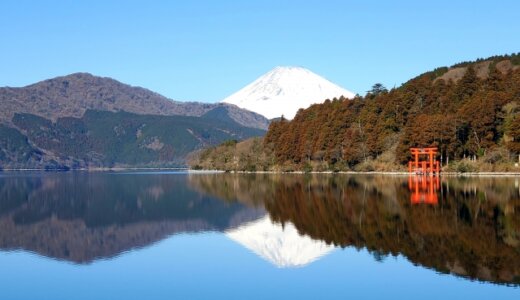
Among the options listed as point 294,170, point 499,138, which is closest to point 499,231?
point 499,138

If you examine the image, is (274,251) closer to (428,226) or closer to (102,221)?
(428,226)

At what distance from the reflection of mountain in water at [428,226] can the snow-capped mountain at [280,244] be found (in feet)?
1.83

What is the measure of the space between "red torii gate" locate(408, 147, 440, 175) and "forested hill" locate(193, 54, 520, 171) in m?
1.67

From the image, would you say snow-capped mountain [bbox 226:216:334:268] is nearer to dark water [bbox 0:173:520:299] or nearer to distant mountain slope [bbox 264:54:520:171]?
dark water [bbox 0:173:520:299]

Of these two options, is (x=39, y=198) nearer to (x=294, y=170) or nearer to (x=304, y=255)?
(x=304, y=255)

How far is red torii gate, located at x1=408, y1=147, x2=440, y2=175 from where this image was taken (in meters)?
84.5

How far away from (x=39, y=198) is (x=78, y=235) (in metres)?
27.7

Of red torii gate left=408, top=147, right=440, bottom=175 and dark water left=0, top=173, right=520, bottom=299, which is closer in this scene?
dark water left=0, top=173, right=520, bottom=299

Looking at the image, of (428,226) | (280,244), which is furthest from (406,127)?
(280,244)

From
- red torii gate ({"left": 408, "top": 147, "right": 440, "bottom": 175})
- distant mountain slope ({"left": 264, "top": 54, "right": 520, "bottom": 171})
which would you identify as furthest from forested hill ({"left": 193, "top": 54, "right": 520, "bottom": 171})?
red torii gate ({"left": 408, "top": 147, "right": 440, "bottom": 175})

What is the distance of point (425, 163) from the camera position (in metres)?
84.9

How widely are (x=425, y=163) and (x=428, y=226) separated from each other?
5755cm

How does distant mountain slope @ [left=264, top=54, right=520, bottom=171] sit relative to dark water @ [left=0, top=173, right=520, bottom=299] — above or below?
above

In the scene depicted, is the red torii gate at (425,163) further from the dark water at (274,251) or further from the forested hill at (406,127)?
the dark water at (274,251)
